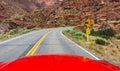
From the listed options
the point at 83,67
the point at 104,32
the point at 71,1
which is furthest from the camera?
the point at 71,1

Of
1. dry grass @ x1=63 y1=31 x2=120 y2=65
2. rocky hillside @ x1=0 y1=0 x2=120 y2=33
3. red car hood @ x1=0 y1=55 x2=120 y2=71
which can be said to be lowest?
rocky hillside @ x1=0 y1=0 x2=120 y2=33

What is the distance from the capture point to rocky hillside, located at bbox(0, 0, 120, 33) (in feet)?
442

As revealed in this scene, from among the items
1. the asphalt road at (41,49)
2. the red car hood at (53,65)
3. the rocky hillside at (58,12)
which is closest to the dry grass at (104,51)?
the asphalt road at (41,49)

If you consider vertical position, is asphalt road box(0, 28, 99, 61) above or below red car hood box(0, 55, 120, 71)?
below

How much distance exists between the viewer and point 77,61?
3457 mm

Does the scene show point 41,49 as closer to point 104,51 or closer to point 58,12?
point 104,51

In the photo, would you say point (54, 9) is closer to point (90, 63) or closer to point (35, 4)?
point (35, 4)

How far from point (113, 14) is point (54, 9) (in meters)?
32.1

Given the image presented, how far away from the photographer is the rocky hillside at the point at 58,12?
442 ft

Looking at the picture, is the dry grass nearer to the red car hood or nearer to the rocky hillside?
the red car hood

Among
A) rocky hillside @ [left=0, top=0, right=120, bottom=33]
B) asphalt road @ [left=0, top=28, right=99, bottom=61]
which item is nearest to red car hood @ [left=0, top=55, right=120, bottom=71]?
asphalt road @ [left=0, top=28, right=99, bottom=61]

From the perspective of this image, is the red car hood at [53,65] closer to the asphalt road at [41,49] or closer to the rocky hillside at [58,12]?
the asphalt road at [41,49]

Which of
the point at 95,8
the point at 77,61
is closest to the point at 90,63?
the point at 77,61

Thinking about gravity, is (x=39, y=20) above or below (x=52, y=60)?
below
